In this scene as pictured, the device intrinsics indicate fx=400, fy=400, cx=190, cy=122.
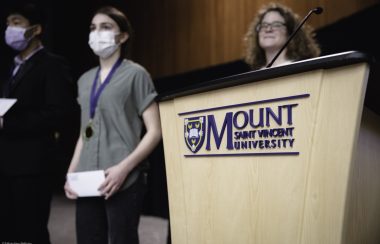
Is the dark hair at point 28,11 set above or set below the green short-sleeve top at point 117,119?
above

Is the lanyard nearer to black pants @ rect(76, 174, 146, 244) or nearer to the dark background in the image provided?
black pants @ rect(76, 174, 146, 244)

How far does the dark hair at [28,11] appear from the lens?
5.80ft

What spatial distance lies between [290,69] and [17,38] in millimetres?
1383

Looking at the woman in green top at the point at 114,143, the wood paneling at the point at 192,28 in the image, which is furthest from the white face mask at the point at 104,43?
the wood paneling at the point at 192,28

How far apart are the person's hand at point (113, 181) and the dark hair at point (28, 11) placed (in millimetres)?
882

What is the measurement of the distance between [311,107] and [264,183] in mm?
181

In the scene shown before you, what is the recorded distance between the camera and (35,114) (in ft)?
5.17

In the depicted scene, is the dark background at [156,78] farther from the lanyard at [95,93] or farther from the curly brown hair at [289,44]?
the lanyard at [95,93]

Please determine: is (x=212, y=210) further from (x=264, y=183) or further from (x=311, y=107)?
(x=311, y=107)

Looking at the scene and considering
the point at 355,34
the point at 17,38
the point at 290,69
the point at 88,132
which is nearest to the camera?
the point at 290,69

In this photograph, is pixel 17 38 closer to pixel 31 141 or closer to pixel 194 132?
pixel 31 141

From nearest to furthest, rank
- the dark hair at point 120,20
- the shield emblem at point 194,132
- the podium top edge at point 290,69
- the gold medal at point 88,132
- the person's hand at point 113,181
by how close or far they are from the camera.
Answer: the podium top edge at point 290,69 < the shield emblem at point 194,132 < the person's hand at point 113,181 < the gold medal at point 88,132 < the dark hair at point 120,20

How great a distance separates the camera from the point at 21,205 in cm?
155

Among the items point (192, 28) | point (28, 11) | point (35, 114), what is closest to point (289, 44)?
point (35, 114)
